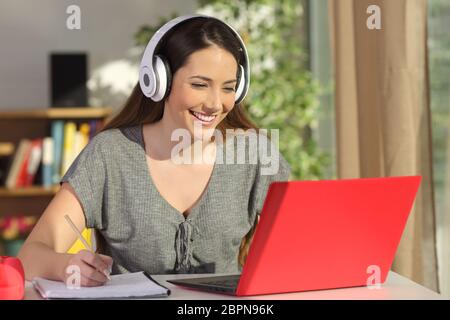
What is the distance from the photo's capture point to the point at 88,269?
1527 millimetres

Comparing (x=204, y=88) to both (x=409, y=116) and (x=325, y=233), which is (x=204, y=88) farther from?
(x=409, y=116)

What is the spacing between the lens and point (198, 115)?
1.89 meters

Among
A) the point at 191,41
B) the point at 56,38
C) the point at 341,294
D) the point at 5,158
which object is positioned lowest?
the point at 341,294

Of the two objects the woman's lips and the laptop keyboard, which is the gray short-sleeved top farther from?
the laptop keyboard

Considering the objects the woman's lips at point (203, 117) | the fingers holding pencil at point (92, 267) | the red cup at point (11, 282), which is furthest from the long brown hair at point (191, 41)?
the red cup at point (11, 282)

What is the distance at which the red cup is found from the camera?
1438 mm

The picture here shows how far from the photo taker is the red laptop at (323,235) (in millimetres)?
1372

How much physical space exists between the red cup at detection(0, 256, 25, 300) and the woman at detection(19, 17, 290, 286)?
338 millimetres

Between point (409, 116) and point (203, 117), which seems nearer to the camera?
point (203, 117)

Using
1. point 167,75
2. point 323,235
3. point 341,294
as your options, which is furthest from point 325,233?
point 167,75

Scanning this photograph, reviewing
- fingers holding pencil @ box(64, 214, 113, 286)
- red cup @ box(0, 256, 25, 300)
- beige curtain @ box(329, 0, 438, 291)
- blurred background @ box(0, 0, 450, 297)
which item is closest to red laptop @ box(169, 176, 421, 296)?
fingers holding pencil @ box(64, 214, 113, 286)

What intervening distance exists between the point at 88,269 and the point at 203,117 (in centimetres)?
50

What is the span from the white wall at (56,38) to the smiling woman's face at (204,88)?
318cm

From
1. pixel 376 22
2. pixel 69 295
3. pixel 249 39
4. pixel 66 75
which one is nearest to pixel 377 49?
pixel 376 22
